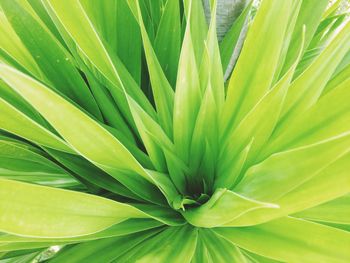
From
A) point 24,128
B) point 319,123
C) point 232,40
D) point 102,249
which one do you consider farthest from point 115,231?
point 232,40

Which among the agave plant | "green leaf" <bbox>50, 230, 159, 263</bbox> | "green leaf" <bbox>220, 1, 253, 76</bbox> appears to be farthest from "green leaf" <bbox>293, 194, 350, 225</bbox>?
"green leaf" <bbox>220, 1, 253, 76</bbox>

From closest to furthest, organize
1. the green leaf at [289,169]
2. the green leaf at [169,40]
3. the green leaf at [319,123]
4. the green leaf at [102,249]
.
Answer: the green leaf at [289,169]
the green leaf at [319,123]
the green leaf at [102,249]
the green leaf at [169,40]

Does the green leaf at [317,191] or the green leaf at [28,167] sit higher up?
the green leaf at [28,167]

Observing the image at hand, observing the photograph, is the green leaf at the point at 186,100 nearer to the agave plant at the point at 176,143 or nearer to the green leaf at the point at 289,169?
the agave plant at the point at 176,143

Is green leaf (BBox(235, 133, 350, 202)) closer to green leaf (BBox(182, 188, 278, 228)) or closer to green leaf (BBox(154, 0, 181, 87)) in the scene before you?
green leaf (BBox(182, 188, 278, 228))

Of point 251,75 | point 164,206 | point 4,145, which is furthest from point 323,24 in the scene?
point 4,145

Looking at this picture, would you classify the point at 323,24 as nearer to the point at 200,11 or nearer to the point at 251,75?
the point at 200,11

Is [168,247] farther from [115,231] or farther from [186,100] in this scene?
[186,100]

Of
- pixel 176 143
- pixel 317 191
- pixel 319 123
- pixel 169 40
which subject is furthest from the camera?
pixel 169 40

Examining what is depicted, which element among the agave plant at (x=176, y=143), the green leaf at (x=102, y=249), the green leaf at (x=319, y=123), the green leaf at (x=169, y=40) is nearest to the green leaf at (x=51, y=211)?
the agave plant at (x=176, y=143)
